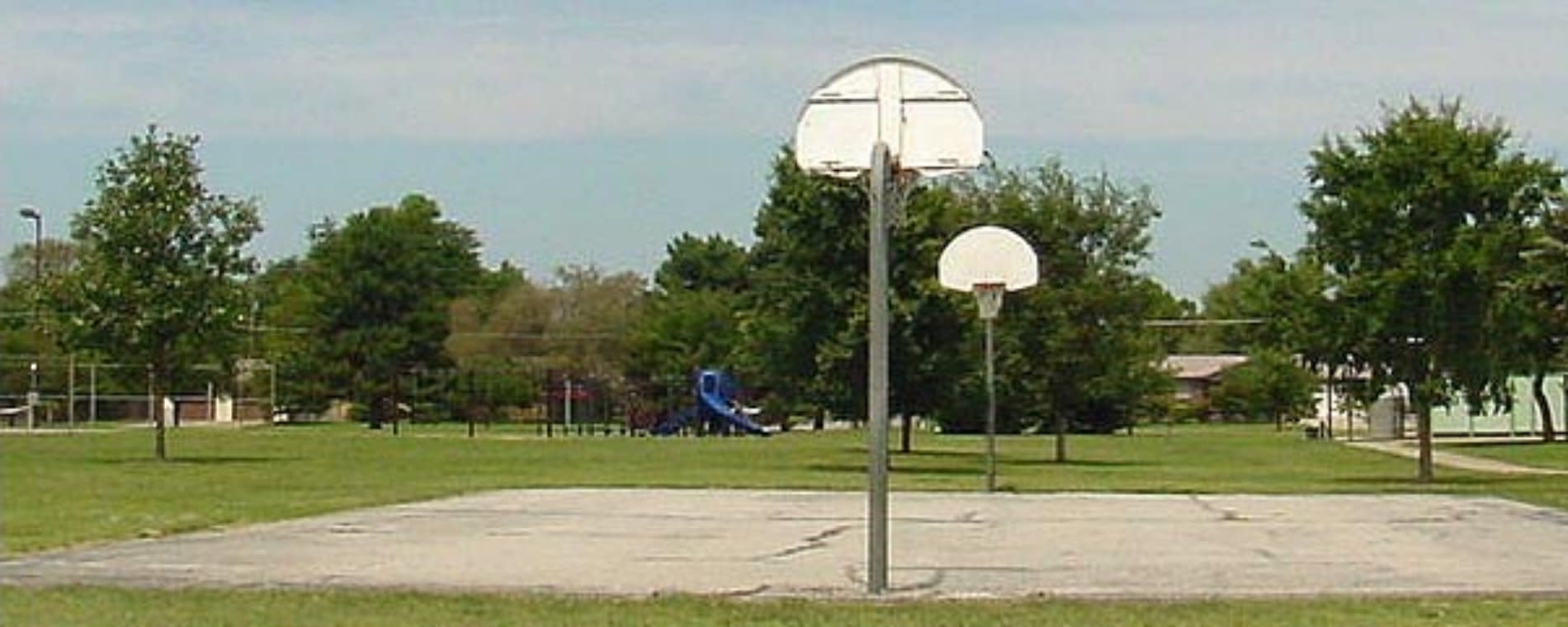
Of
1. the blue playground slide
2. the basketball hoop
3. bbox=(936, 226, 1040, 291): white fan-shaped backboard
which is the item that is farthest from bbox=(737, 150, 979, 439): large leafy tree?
the blue playground slide

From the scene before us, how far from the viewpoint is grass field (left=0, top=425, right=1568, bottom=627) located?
13102 millimetres

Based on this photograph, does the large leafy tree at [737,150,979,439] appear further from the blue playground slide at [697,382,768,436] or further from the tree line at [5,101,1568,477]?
the blue playground slide at [697,382,768,436]

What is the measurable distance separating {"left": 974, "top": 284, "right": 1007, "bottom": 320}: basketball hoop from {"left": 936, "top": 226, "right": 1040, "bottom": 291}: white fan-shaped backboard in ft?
0.20

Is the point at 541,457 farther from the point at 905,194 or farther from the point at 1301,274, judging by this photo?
the point at 905,194

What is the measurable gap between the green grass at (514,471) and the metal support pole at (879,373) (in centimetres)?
703

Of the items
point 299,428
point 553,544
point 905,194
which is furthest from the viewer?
point 299,428

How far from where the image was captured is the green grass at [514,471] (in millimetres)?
27219

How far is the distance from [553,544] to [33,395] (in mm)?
70467

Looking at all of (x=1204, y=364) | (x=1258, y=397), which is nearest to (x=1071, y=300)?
(x=1258, y=397)

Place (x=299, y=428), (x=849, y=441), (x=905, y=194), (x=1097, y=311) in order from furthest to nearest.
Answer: (x=299, y=428)
(x=849, y=441)
(x=1097, y=311)
(x=905, y=194)

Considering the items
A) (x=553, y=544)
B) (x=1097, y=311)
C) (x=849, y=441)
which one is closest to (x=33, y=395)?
(x=849, y=441)

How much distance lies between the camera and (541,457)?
55656mm

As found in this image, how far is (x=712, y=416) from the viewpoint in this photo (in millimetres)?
85812

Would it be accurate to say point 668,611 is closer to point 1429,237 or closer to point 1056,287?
point 1429,237
